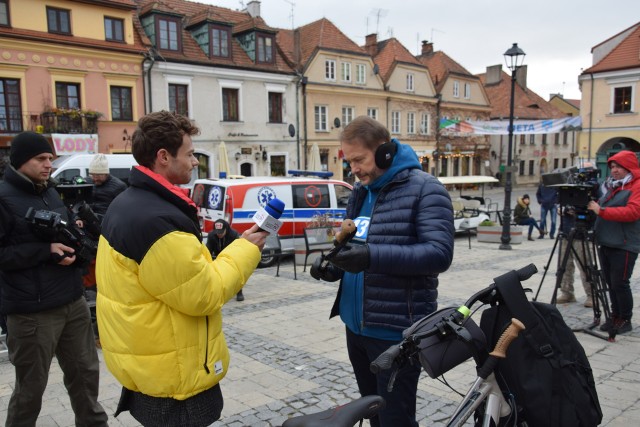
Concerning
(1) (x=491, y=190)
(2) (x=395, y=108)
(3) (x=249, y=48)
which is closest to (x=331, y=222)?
(3) (x=249, y=48)

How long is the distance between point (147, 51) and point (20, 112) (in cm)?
560

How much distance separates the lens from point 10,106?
1866 centimetres

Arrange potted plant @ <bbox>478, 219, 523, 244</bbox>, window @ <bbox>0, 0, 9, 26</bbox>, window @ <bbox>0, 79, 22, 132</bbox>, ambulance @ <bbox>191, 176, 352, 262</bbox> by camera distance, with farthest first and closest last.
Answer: window @ <bbox>0, 79, 22, 132</bbox>
window @ <bbox>0, 0, 9, 26</bbox>
potted plant @ <bbox>478, 219, 523, 244</bbox>
ambulance @ <bbox>191, 176, 352, 262</bbox>

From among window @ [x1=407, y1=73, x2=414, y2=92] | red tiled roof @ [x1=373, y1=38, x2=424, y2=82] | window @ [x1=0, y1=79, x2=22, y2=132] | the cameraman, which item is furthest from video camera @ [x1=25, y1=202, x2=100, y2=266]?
window @ [x1=407, y1=73, x2=414, y2=92]

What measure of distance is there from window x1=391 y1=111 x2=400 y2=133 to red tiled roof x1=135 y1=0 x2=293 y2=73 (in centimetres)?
833

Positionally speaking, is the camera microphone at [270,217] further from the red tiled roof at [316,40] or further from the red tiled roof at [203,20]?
the red tiled roof at [316,40]

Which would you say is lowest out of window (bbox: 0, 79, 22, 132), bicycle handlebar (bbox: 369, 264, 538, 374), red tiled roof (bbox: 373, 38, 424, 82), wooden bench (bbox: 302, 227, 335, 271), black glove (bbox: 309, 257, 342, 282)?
wooden bench (bbox: 302, 227, 335, 271)

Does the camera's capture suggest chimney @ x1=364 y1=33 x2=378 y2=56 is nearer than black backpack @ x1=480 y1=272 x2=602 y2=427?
No

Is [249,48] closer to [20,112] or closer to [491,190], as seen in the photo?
[20,112]

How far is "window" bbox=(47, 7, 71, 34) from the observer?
1922 centimetres

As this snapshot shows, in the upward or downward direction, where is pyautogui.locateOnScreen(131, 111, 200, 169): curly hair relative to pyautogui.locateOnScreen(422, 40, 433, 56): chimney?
downward

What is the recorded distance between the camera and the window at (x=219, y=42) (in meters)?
23.8

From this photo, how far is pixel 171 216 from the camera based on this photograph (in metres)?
2.07

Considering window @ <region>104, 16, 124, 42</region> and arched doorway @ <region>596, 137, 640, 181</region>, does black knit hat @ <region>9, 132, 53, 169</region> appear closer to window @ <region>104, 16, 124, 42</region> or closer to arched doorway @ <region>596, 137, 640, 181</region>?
window @ <region>104, 16, 124, 42</region>
